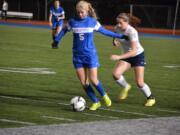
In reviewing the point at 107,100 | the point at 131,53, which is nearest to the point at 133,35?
the point at 131,53

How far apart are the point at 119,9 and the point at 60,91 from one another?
41045mm

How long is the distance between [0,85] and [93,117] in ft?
15.4

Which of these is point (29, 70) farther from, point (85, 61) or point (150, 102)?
point (85, 61)

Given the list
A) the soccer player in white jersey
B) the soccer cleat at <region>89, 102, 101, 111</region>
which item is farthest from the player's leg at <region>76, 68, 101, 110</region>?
the soccer player in white jersey

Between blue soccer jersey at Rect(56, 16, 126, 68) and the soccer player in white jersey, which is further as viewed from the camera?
the soccer player in white jersey

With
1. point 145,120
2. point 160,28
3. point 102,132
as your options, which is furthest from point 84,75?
point 160,28

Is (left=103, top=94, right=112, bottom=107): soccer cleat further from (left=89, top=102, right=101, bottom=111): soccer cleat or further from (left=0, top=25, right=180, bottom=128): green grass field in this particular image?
(left=89, top=102, right=101, bottom=111): soccer cleat

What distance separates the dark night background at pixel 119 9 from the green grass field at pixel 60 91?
2683 centimetres

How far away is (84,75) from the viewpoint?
40.1 ft

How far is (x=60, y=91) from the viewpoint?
1483 cm

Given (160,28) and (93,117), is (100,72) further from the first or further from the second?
(160,28)

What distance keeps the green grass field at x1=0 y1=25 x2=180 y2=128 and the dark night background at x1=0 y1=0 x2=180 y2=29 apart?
88.0 ft

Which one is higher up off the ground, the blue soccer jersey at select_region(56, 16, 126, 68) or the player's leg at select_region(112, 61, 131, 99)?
the blue soccer jersey at select_region(56, 16, 126, 68)

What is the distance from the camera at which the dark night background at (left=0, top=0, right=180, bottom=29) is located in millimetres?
52625
